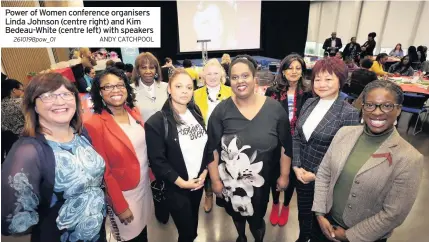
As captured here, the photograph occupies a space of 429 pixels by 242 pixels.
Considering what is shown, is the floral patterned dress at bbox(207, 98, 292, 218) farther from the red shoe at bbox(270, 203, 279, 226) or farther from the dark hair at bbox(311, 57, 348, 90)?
the red shoe at bbox(270, 203, 279, 226)

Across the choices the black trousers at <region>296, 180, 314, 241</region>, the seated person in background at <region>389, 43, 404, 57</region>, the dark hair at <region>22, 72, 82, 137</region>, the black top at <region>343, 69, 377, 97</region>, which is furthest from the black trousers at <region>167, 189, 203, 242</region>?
the seated person in background at <region>389, 43, 404, 57</region>

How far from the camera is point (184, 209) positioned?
1.76m

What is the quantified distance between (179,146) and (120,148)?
392 mm

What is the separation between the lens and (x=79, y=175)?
48.9 inches

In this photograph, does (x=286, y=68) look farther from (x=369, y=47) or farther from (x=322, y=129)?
(x=369, y=47)

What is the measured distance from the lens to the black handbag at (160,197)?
181 centimetres

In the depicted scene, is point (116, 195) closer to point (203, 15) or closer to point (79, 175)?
point (79, 175)

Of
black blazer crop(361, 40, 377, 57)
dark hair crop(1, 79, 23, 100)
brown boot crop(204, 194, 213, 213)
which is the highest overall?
black blazer crop(361, 40, 377, 57)

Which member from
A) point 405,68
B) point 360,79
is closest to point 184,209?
point 360,79

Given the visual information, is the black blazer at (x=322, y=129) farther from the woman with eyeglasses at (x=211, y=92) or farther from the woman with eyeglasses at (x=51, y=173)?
the woman with eyeglasses at (x=51, y=173)

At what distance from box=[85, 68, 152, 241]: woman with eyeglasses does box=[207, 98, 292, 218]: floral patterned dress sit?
1.78 ft

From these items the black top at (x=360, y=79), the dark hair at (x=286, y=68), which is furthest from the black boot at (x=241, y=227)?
the black top at (x=360, y=79)


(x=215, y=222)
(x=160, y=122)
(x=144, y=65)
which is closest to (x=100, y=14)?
(x=144, y=65)

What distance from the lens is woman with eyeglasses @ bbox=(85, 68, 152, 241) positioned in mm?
1576
